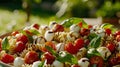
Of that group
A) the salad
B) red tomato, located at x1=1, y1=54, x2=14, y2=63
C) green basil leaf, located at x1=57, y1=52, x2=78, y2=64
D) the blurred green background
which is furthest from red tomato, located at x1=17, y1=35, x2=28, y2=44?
the blurred green background

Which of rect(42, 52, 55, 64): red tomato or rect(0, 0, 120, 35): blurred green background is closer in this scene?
rect(42, 52, 55, 64): red tomato

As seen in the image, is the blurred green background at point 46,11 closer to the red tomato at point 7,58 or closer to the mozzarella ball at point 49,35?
the mozzarella ball at point 49,35

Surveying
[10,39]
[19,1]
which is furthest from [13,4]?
[10,39]

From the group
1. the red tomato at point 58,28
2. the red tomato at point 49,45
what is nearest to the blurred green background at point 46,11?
the red tomato at point 58,28

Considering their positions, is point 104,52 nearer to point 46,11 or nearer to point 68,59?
point 68,59

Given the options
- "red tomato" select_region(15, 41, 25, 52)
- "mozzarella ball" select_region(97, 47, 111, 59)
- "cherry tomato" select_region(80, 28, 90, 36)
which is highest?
"cherry tomato" select_region(80, 28, 90, 36)

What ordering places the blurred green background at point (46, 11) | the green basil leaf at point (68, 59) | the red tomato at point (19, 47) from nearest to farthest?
the green basil leaf at point (68, 59) → the red tomato at point (19, 47) → the blurred green background at point (46, 11)

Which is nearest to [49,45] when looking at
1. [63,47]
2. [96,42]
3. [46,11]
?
[63,47]

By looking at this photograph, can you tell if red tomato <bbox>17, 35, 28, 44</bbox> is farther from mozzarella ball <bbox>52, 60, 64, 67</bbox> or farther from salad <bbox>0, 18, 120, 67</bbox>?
mozzarella ball <bbox>52, 60, 64, 67</bbox>
